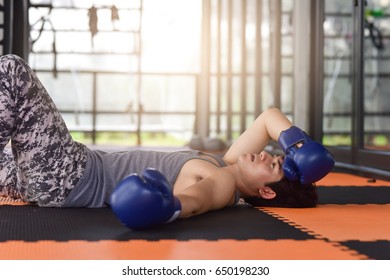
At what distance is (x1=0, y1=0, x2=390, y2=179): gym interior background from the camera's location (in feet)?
18.8

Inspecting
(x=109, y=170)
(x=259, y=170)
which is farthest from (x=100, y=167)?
(x=259, y=170)

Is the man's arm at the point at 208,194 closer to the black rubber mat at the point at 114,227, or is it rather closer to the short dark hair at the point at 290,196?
the black rubber mat at the point at 114,227

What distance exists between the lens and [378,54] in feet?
26.9

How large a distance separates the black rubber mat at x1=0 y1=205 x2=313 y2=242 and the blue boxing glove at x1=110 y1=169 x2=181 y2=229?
0.08m

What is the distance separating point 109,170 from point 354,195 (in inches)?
58.2

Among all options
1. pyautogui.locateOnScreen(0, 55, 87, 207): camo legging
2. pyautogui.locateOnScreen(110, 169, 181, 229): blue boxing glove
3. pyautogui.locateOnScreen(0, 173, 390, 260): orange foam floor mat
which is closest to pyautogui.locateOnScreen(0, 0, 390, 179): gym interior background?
pyautogui.locateOnScreen(0, 173, 390, 260): orange foam floor mat

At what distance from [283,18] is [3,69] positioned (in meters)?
4.73

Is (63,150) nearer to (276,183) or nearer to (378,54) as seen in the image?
(276,183)

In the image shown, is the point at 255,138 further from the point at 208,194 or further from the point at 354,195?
the point at 354,195

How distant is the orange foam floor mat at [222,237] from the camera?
1.76 meters

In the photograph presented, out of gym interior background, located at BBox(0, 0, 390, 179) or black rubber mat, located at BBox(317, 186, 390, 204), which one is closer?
black rubber mat, located at BBox(317, 186, 390, 204)

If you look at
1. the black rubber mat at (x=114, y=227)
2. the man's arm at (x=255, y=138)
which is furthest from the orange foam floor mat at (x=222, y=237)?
the man's arm at (x=255, y=138)

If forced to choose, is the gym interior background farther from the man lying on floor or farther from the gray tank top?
the gray tank top
